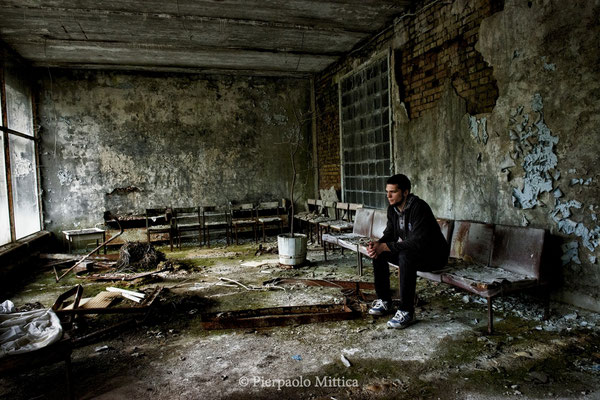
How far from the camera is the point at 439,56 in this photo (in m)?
5.23

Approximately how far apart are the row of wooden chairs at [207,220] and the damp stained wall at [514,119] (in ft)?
12.5

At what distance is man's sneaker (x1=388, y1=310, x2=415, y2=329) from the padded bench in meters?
0.50

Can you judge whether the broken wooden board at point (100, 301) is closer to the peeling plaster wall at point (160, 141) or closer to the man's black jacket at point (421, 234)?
the man's black jacket at point (421, 234)

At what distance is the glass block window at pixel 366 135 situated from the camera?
6.66 meters

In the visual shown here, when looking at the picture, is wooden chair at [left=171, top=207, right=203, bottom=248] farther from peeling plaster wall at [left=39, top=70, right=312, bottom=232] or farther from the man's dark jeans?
the man's dark jeans

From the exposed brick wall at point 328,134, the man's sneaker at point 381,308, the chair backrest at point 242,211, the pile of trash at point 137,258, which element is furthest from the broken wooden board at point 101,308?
the exposed brick wall at point 328,134

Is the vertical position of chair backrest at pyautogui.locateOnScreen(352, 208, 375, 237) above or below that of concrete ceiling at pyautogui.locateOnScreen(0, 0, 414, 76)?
below

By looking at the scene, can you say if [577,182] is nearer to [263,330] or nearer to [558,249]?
[558,249]

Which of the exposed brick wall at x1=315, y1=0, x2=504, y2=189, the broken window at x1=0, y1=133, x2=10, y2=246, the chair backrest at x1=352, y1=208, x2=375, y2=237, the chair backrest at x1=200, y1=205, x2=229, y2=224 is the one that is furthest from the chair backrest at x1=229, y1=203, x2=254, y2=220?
the broken window at x1=0, y1=133, x2=10, y2=246

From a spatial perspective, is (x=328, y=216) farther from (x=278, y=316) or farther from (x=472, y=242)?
(x=278, y=316)

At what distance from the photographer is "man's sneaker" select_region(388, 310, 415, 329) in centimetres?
→ 340

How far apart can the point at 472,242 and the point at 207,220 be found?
6.35m

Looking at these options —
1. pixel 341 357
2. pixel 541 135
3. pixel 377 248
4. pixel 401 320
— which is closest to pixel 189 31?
pixel 377 248

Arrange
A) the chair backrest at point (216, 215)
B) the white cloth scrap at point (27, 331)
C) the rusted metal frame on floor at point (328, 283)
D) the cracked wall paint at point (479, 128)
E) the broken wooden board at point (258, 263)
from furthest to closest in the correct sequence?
the chair backrest at point (216, 215)
the broken wooden board at point (258, 263)
the rusted metal frame on floor at point (328, 283)
the cracked wall paint at point (479, 128)
the white cloth scrap at point (27, 331)
